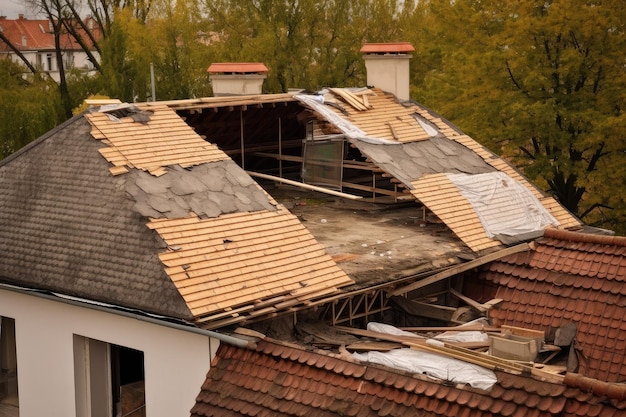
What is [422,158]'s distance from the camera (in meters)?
18.8

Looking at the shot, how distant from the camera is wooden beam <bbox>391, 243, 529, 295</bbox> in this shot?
14.5m

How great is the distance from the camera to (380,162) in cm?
1788

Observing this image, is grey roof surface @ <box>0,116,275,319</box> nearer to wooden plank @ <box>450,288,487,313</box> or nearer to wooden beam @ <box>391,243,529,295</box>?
wooden beam @ <box>391,243,529,295</box>

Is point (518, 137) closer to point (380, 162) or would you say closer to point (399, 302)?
point (380, 162)

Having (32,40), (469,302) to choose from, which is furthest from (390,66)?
(32,40)

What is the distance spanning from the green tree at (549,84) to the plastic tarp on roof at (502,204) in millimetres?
6828

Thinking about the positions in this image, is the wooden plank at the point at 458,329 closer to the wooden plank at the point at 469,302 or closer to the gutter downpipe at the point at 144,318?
the wooden plank at the point at 469,302

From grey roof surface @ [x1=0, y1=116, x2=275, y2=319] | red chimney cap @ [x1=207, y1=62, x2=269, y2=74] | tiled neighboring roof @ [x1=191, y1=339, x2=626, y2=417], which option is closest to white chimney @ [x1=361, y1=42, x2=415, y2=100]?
red chimney cap @ [x1=207, y1=62, x2=269, y2=74]

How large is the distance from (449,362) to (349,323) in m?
2.96

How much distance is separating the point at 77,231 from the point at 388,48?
10.7 meters

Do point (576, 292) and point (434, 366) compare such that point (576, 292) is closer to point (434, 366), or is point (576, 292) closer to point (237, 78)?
point (434, 366)

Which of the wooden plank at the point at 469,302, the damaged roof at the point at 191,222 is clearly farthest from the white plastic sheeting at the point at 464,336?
the wooden plank at the point at 469,302

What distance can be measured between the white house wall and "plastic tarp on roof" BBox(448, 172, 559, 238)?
278 inches

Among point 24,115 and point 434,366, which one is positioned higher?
point 24,115
